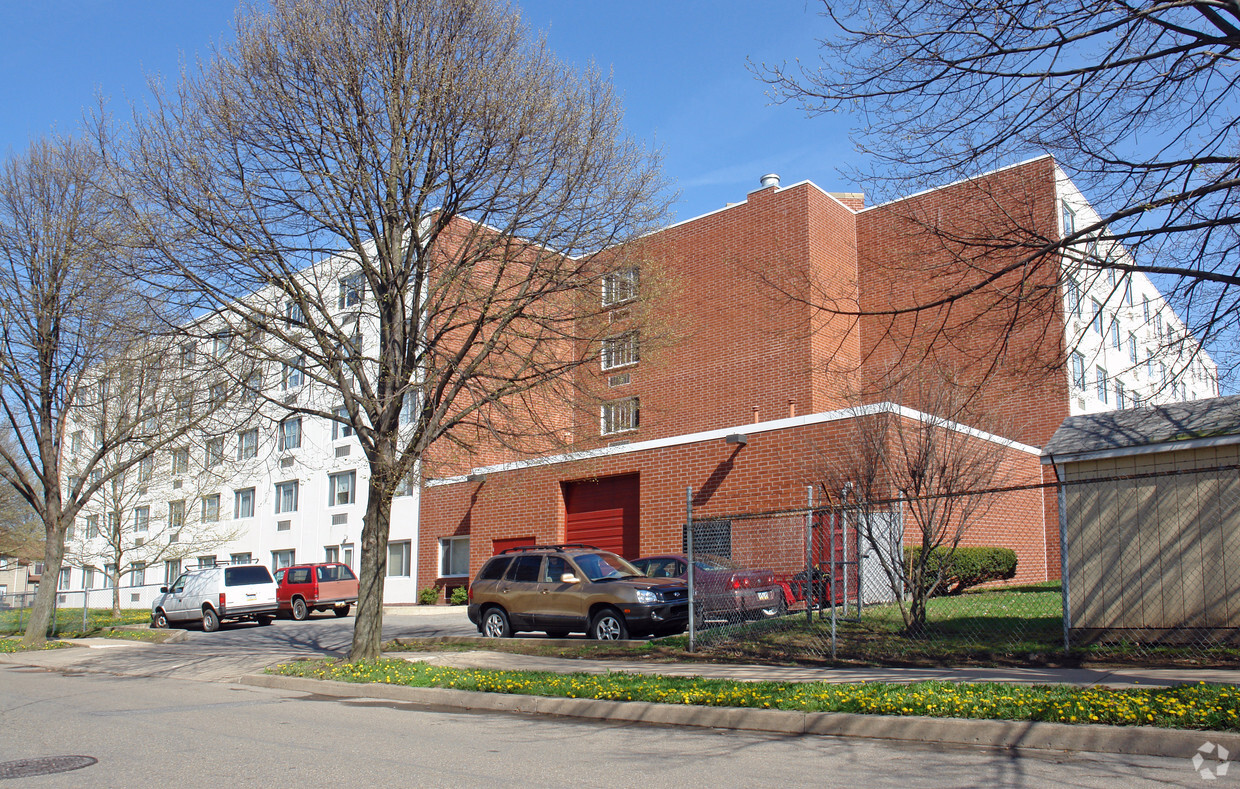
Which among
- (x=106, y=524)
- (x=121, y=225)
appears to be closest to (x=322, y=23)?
(x=121, y=225)

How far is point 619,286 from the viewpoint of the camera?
554 inches

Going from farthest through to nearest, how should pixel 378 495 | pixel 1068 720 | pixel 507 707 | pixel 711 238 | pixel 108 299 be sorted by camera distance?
pixel 711 238 < pixel 108 299 < pixel 378 495 < pixel 507 707 < pixel 1068 720

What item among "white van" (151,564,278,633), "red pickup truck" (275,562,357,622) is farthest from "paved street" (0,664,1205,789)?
"red pickup truck" (275,562,357,622)

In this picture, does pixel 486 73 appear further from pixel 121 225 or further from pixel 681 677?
pixel 681 677

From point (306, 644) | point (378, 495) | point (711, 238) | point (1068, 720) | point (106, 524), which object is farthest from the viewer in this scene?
point (106, 524)

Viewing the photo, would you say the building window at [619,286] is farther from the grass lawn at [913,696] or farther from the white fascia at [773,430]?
the grass lawn at [913,696]

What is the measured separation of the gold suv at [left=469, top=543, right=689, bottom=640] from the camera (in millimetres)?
14836

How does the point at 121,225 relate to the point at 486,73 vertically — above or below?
below

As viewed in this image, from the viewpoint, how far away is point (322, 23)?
12.4m

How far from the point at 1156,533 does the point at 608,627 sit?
8112 millimetres

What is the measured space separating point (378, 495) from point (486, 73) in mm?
6145

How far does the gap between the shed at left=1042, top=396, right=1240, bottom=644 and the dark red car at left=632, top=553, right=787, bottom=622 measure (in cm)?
473

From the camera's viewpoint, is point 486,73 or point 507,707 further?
point 486,73

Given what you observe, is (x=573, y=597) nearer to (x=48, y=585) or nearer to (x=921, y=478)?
(x=921, y=478)
